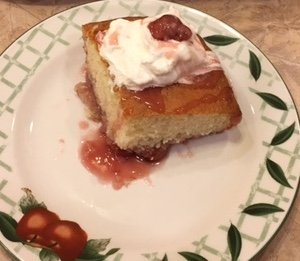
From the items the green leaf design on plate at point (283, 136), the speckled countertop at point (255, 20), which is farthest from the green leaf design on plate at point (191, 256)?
the speckled countertop at point (255, 20)

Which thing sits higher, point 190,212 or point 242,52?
point 242,52

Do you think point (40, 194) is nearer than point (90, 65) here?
Yes

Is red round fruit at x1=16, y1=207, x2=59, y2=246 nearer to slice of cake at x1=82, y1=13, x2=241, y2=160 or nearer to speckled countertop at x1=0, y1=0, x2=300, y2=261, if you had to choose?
slice of cake at x1=82, y1=13, x2=241, y2=160

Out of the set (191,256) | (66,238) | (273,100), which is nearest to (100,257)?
(66,238)

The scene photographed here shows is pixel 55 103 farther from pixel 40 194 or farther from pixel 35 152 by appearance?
pixel 40 194

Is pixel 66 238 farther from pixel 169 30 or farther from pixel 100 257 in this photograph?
pixel 169 30

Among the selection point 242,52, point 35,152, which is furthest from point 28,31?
point 242,52

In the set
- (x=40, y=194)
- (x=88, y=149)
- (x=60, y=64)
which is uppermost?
(x=60, y=64)

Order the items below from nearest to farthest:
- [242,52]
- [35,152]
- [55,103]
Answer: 1. [35,152]
2. [55,103]
3. [242,52]
